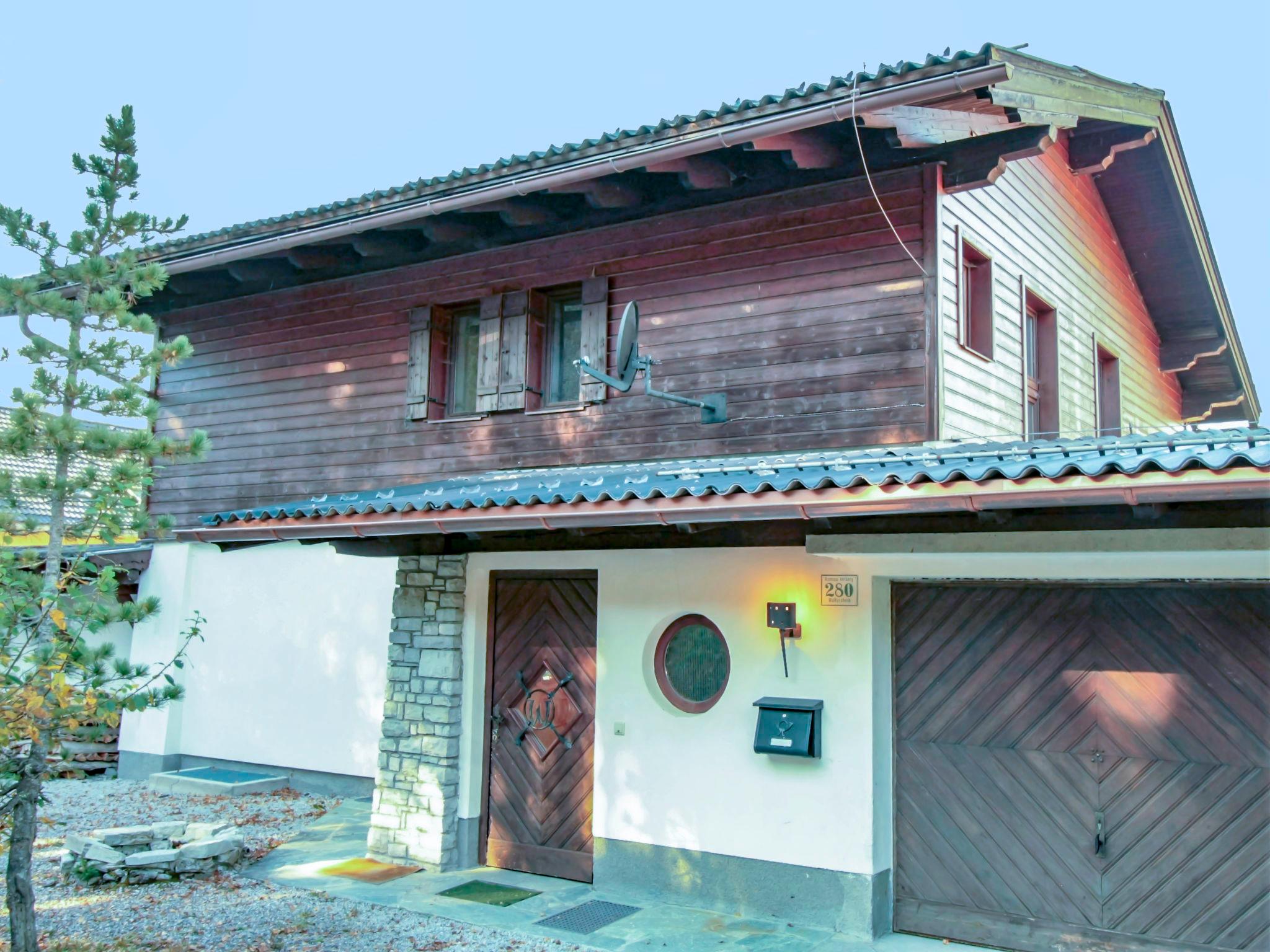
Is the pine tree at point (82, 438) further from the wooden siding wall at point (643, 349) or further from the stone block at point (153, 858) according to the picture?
the wooden siding wall at point (643, 349)

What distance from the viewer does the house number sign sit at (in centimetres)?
685

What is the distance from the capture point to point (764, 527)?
7.17 metres

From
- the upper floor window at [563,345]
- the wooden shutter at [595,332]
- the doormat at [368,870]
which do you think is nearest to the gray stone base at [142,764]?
the doormat at [368,870]

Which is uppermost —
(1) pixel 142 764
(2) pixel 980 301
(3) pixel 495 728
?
(2) pixel 980 301

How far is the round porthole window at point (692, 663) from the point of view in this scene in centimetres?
739

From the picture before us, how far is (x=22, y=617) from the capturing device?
612cm

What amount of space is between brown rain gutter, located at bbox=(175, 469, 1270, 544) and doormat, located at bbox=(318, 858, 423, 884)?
259 centimetres

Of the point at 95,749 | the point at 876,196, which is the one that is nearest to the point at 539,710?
the point at 876,196

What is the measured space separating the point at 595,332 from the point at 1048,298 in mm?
4707

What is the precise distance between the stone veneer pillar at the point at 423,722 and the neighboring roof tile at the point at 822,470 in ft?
2.82

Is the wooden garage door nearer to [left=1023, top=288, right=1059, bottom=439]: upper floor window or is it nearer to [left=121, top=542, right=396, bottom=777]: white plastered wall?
[left=1023, top=288, right=1059, bottom=439]: upper floor window

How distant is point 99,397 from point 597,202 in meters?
4.59

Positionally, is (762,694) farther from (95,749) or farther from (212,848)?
(95,749)

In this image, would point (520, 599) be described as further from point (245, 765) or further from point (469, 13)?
point (469, 13)
